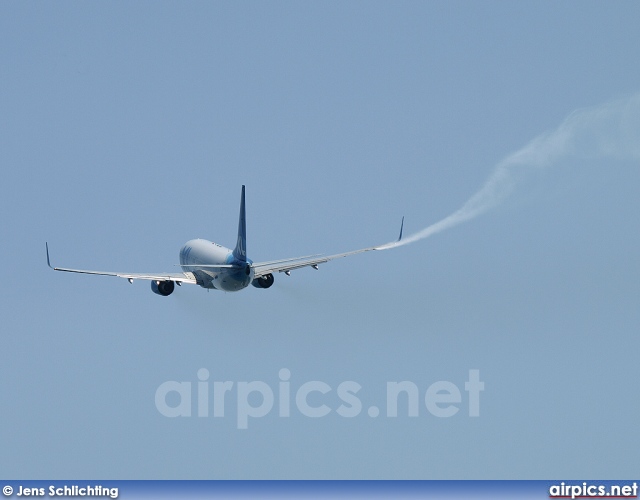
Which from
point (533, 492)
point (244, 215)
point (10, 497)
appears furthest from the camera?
point (533, 492)

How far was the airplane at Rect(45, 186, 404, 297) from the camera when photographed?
10581cm

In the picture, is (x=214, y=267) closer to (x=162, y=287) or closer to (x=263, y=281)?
A: (x=263, y=281)

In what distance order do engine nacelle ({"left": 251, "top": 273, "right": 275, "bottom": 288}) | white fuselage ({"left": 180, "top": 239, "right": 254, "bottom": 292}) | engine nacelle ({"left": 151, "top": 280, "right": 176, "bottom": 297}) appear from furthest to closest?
engine nacelle ({"left": 151, "top": 280, "right": 176, "bottom": 297}) < engine nacelle ({"left": 251, "top": 273, "right": 275, "bottom": 288}) < white fuselage ({"left": 180, "top": 239, "right": 254, "bottom": 292})

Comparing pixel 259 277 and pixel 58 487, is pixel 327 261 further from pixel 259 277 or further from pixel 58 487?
pixel 58 487

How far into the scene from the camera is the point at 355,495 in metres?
178

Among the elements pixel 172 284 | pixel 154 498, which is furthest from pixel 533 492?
pixel 172 284

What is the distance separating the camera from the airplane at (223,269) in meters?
106

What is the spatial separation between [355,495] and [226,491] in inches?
867

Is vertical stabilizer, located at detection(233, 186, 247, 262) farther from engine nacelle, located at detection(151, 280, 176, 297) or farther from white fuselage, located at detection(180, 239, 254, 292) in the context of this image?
engine nacelle, located at detection(151, 280, 176, 297)

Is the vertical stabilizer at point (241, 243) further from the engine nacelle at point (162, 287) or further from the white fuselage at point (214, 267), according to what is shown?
the engine nacelle at point (162, 287)

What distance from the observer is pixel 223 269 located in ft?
349

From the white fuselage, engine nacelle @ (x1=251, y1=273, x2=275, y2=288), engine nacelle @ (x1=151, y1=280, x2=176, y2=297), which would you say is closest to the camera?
the white fuselage

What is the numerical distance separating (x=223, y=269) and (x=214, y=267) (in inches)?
50.9

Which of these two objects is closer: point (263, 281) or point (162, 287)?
point (263, 281)
